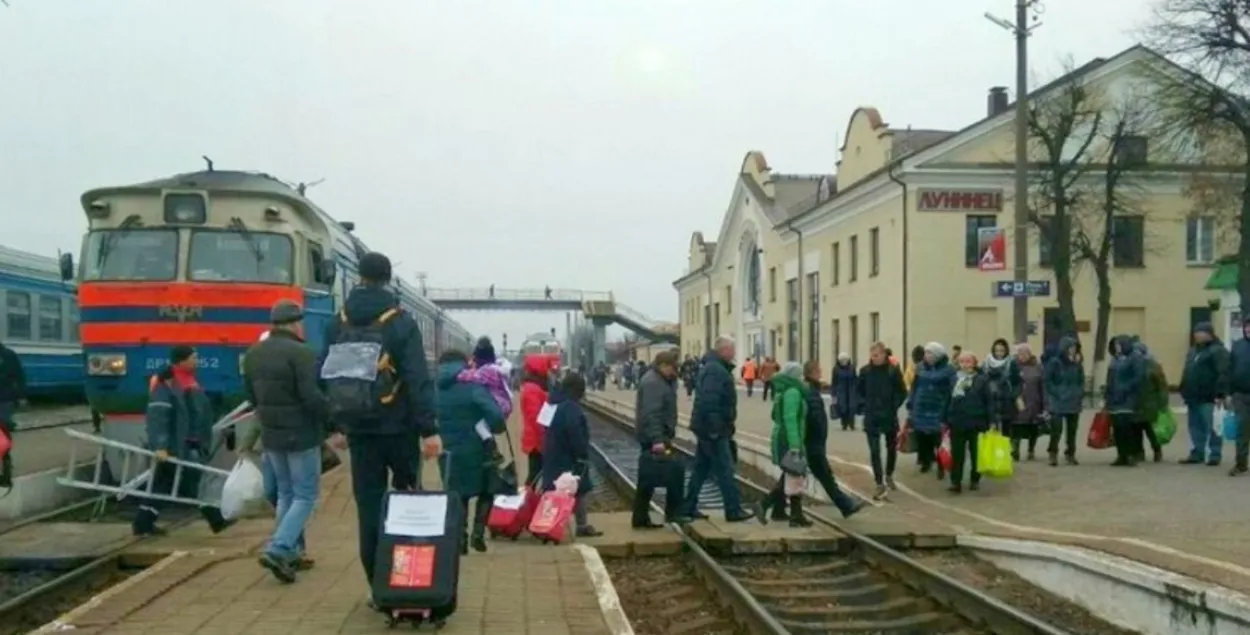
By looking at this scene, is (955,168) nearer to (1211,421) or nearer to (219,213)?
(1211,421)

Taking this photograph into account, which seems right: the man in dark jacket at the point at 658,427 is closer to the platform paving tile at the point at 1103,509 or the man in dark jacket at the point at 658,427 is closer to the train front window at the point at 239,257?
the platform paving tile at the point at 1103,509

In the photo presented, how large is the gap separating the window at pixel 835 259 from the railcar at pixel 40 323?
100 feet

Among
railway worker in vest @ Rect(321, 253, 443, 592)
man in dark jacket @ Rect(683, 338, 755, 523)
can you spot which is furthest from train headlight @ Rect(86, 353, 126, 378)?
railway worker in vest @ Rect(321, 253, 443, 592)

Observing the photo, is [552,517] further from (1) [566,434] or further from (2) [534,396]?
(2) [534,396]

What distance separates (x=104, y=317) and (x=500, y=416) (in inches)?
244

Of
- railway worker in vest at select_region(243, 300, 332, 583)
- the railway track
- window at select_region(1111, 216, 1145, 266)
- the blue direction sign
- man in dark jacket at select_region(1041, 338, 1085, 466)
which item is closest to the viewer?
railway worker in vest at select_region(243, 300, 332, 583)

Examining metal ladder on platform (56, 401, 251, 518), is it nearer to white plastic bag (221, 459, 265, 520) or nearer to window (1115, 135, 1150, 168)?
white plastic bag (221, 459, 265, 520)

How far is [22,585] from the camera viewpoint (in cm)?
1090

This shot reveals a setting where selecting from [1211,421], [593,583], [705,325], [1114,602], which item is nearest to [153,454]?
[593,583]

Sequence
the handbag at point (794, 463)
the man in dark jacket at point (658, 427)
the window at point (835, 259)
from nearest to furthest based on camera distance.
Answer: the man in dark jacket at point (658, 427)
the handbag at point (794, 463)
the window at point (835, 259)

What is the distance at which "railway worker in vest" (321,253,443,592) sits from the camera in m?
7.75

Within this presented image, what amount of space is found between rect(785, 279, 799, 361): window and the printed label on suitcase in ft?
173

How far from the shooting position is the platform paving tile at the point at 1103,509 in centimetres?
1053

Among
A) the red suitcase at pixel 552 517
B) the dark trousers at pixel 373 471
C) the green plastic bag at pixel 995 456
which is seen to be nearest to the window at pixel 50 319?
the red suitcase at pixel 552 517
